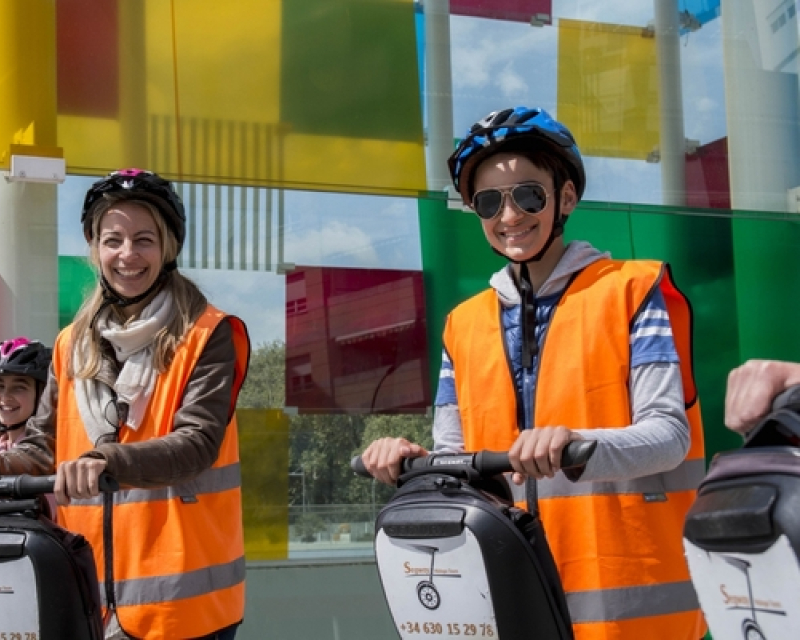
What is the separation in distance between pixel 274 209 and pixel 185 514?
8.38 ft

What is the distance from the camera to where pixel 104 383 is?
2.60m

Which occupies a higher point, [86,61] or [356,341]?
[86,61]

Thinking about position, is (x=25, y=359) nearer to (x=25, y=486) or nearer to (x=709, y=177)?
(x=25, y=486)

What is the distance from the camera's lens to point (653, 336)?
2.14 meters

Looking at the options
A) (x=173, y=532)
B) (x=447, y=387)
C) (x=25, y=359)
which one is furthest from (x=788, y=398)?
(x=25, y=359)

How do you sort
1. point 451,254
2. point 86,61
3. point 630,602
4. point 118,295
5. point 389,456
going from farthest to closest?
point 451,254 < point 86,61 < point 118,295 < point 630,602 < point 389,456

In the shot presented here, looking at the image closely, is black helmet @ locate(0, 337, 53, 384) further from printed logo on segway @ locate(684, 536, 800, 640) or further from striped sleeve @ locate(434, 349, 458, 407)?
printed logo on segway @ locate(684, 536, 800, 640)

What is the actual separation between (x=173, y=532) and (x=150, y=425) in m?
0.23

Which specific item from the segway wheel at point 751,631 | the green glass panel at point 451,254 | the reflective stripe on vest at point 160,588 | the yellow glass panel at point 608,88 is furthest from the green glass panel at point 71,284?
the segway wheel at point 751,631

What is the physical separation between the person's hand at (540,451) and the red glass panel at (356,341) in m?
3.11

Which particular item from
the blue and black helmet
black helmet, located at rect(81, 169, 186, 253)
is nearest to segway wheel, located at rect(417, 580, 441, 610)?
the blue and black helmet

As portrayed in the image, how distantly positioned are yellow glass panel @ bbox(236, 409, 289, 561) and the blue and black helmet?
2.55 m

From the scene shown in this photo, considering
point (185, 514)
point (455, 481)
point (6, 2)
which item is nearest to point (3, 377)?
point (185, 514)

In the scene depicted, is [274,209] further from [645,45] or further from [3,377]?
[645,45]
